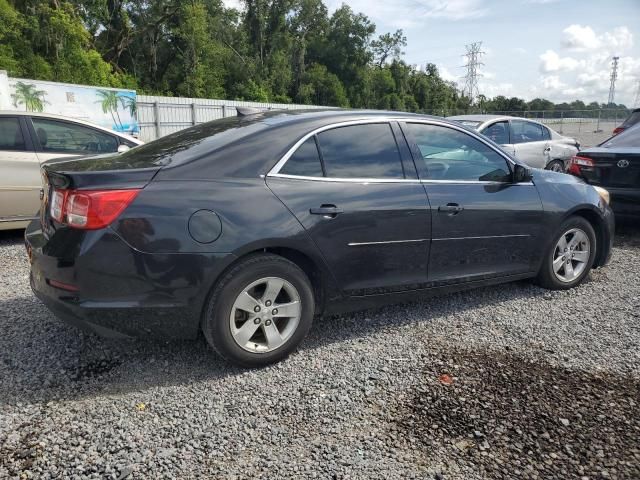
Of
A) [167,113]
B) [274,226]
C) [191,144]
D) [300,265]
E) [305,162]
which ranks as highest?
[167,113]

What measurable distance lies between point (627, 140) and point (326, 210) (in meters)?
5.56

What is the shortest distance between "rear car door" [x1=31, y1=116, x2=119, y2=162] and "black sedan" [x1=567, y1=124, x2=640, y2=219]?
6.28 metres

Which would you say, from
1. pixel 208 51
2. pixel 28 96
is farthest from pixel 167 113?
pixel 208 51

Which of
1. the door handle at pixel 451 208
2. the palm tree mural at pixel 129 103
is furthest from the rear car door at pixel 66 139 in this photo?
the palm tree mural at pixel 129 103

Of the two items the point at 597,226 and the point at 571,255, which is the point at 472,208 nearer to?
the point at 571,255

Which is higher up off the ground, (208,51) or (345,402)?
(208,51)

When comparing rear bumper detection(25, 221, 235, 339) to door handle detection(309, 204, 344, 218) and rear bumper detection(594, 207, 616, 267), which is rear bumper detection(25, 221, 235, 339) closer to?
door handle detection(309, 204, 344, 218)

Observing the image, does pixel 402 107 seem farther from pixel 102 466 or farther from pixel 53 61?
pixel 102 466

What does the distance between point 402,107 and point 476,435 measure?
6274 cm

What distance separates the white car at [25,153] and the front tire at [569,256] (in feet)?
14.7

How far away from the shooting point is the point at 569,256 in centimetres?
448

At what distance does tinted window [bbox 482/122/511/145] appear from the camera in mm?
8766

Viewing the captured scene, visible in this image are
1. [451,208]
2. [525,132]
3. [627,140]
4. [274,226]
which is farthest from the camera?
[525,132]

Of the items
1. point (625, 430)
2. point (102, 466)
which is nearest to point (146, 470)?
point (102, 466)
